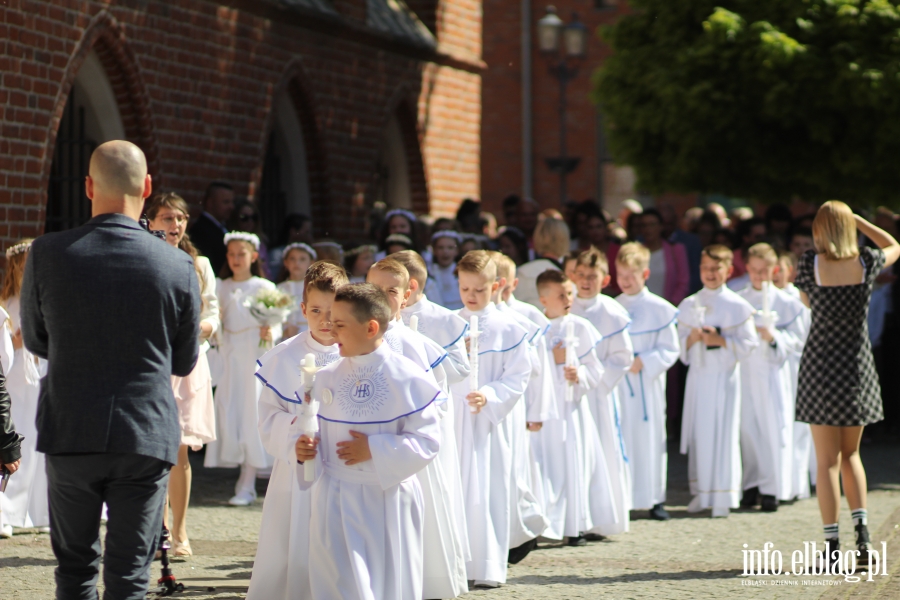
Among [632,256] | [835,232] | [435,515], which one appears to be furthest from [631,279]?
[435,515]

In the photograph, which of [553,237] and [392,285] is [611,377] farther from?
[392,285]

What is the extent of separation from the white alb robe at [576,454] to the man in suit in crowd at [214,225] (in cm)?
340

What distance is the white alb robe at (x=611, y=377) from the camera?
8.84 metres

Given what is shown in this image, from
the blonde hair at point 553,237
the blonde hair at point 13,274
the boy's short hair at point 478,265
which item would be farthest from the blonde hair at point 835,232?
the blonde hair at point 13,274

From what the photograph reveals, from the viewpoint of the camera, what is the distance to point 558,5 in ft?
97.2

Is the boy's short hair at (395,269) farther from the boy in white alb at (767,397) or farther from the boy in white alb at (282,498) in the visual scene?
the boy in white alb at (767,397)

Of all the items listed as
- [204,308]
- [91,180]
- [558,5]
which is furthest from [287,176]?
[558,5]

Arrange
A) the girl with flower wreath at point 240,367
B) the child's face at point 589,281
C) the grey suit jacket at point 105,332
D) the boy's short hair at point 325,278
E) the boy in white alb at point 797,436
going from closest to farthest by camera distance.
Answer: the grey suit jacket at point 105,332
the boy's short hair at point 325,278
the child's face at point 589,281
the girl with flower wreath at point 240,367
the boy in white alb at point 797,436

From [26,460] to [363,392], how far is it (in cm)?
368

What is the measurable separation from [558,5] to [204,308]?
23171 mm

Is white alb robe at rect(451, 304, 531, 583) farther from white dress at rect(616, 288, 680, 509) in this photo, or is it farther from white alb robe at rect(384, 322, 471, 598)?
white dress at rect(616, 288, 680, 509)

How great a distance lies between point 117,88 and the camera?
11.4 m

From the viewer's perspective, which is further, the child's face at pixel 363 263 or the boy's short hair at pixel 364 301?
the child's face at pixel 363 263

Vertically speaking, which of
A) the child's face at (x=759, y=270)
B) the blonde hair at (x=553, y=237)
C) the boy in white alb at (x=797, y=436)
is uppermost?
the blonde hair at (x=553, y=237)
